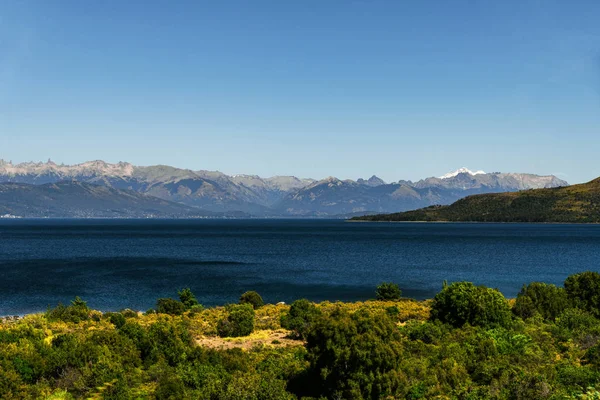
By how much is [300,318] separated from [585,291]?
26.3 m

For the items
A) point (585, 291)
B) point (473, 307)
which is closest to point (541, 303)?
point (585, 291)

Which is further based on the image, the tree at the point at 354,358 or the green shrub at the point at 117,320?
the green shrub at the point at 117,320

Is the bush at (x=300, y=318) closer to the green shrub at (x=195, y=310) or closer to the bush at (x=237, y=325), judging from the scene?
the bush at (x=237, y=325)

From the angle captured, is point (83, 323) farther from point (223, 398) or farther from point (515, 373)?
point (515, 373)

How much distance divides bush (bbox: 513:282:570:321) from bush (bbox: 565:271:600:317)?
3.67 feet

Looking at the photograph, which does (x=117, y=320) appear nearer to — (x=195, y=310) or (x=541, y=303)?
(x=195, y=310)

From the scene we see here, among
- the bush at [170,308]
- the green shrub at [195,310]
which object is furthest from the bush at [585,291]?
the bush at [170,308]

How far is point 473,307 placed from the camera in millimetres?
37219

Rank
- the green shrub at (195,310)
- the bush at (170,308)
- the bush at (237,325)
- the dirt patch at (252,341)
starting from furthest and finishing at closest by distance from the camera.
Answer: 1. the bush at (170,308)
2. the green shrub at (195,310)
3. the bush at (237,325)
4. the dirt patch at (252,341)

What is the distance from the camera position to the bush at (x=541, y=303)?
138ft

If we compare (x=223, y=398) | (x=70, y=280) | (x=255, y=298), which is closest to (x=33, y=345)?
(x=223, y=398)

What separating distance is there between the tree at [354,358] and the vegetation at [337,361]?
5cm

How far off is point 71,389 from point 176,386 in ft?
19.6

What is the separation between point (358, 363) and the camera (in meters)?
22.0
